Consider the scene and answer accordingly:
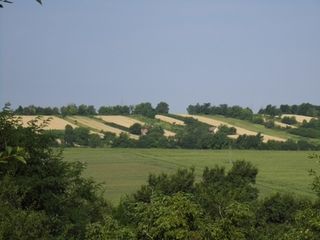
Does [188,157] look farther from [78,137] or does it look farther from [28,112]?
[28,112]

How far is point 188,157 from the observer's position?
9769cm

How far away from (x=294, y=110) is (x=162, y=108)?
40251 mm

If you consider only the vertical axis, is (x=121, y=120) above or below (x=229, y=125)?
below

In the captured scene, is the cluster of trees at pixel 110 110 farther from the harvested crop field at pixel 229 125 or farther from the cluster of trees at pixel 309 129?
the cluster of trees at pixel 309 129

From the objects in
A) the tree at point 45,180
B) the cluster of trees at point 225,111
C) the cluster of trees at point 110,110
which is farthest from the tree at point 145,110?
the tree at point 45,180

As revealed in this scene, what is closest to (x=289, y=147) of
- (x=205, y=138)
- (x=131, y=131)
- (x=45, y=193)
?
(x=205, y=138)

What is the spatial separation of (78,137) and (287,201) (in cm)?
7267

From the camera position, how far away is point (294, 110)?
16100cm

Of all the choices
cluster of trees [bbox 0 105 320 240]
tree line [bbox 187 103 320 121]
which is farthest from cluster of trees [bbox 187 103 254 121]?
cluster of trees [bbox 0 105 320 240]

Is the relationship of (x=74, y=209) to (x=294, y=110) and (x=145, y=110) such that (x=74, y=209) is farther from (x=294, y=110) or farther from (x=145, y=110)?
(x=294, y=110)

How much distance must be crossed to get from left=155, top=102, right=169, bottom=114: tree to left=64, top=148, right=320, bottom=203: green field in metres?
47.9

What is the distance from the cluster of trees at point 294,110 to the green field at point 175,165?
50439 mm

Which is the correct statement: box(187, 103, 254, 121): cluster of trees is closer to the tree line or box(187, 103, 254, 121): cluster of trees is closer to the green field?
the tree line

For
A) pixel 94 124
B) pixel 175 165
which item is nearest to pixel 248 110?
pixel 94 124
